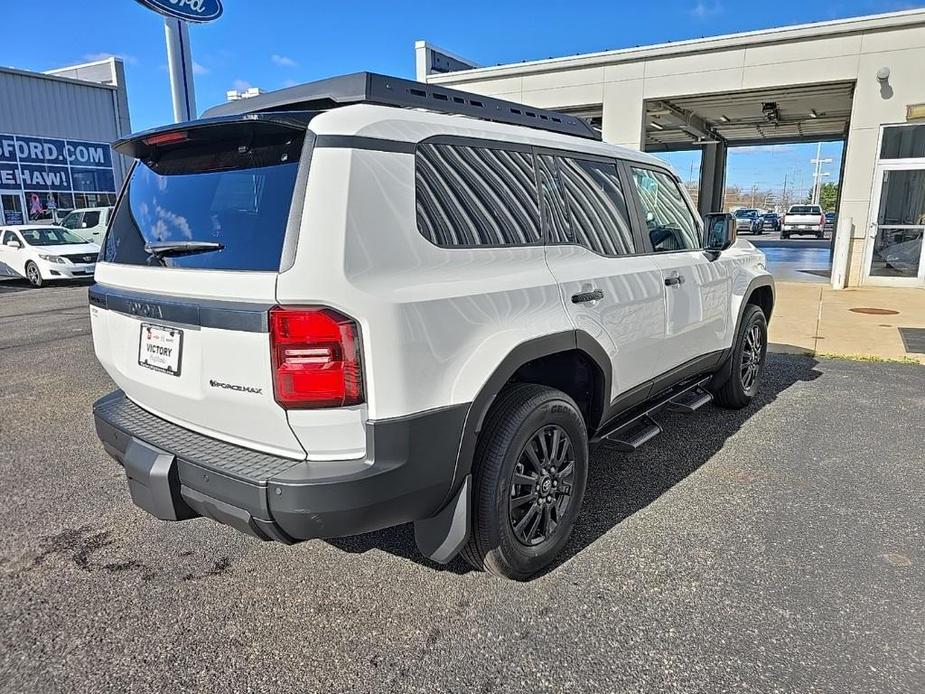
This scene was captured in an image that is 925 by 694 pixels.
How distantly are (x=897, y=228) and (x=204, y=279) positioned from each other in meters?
14.1

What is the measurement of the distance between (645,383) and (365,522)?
2.01 meters

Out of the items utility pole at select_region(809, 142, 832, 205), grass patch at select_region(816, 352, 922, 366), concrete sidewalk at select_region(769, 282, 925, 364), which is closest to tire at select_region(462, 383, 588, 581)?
grass patch at select_region(816, 352, 922, 366)

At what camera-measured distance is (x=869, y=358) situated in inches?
273

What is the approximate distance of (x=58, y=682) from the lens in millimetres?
2223

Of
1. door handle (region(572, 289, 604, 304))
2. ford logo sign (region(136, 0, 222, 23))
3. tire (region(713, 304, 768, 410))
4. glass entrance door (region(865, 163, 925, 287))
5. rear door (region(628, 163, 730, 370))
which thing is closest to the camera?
door handle (region(572, 289, 604, 304))

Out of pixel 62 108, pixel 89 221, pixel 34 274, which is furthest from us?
pixel 62 108

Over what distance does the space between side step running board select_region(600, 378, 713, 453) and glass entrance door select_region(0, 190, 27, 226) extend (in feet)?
95.5

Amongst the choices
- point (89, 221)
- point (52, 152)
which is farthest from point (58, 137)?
point (89, 221)

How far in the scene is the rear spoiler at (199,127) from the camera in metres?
2.26

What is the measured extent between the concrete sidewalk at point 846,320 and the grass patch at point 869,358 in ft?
0.14

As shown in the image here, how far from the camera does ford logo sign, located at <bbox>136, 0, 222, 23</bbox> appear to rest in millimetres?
15586

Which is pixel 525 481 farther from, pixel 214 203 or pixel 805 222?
pixel 805 222

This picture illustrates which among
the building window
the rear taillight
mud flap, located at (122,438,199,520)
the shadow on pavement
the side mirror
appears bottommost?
the shadow on pavement

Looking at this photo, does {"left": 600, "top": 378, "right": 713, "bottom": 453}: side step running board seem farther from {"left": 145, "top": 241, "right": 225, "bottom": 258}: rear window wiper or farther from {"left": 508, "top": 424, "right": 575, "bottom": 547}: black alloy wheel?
{"left": 145, "top": 241, "right": 225, "bottom": 258}: rear window wiper
